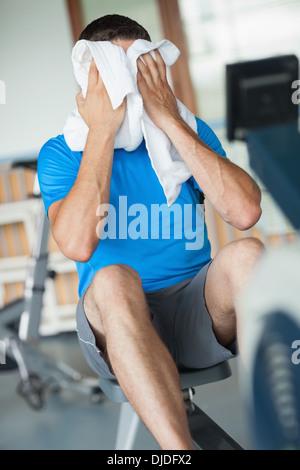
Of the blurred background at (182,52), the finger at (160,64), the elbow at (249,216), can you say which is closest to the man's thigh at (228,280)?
the elbow at (249,216)

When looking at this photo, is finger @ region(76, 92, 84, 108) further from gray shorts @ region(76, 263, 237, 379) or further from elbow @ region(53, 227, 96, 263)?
gray shorts @ region(76, 263, 237, 379)

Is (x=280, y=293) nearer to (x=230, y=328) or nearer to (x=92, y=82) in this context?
(x=230, y=328)

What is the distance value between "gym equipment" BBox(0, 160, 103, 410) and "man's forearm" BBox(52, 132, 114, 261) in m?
1.13

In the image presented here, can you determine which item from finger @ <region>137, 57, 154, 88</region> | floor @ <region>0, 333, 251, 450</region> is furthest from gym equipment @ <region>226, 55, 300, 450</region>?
floor @ <region>0, 333, 251, 450</region>

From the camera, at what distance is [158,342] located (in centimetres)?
96

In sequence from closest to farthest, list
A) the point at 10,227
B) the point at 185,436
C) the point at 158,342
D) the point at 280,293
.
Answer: the point at 280,293, the point at 185,436, the point at 158,342, the point at 10,227

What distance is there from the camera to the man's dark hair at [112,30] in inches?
45.3

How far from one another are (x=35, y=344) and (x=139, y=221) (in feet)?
4.07

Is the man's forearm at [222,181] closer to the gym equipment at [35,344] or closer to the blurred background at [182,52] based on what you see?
the gym equipment at [35,344]

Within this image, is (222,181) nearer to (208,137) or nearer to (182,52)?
(208,137)

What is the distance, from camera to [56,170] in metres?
1.21

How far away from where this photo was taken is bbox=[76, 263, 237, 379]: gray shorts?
1108mm
